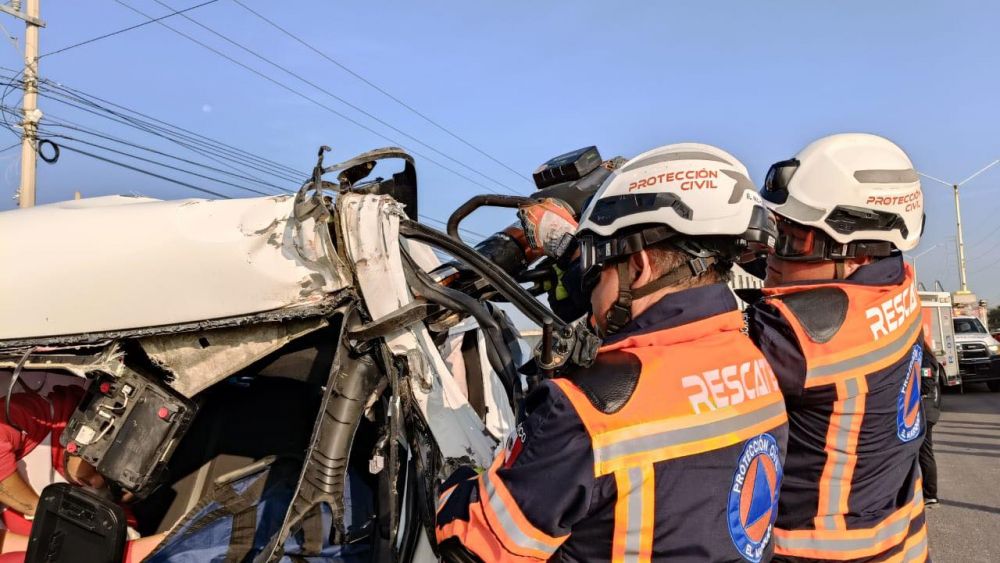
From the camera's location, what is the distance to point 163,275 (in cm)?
216

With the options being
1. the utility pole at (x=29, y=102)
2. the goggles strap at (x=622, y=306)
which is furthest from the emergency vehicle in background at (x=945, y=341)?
the utility pole at (x=29, y=102)

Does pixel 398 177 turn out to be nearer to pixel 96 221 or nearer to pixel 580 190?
pixel 580 190

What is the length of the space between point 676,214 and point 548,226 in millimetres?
961

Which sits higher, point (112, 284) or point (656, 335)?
point (112, 284)

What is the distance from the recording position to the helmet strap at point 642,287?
1607 millimetres

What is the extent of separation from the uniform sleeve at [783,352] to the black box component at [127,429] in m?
1.83

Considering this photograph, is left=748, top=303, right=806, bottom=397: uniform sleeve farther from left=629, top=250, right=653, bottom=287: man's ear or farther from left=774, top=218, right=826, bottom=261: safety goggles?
left=629, top=250, right=653, bottom=287: man's ear

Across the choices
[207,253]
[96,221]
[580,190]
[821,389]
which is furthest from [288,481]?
[821,389]

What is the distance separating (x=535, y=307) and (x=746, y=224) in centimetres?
70

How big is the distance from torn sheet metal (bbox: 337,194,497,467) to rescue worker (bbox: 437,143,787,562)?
0.55m

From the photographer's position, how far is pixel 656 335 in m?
1.46

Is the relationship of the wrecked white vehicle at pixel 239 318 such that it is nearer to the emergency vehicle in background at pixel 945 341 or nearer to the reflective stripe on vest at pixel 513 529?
the reflective stripe on vest at pixel 513 529

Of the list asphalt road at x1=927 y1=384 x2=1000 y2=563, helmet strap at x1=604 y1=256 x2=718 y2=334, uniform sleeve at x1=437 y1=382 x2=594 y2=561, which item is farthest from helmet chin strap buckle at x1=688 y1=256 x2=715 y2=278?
asphalt road at x1=927 y1=384 x2=1000 y2=563

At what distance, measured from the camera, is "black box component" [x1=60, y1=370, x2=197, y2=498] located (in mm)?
2166
